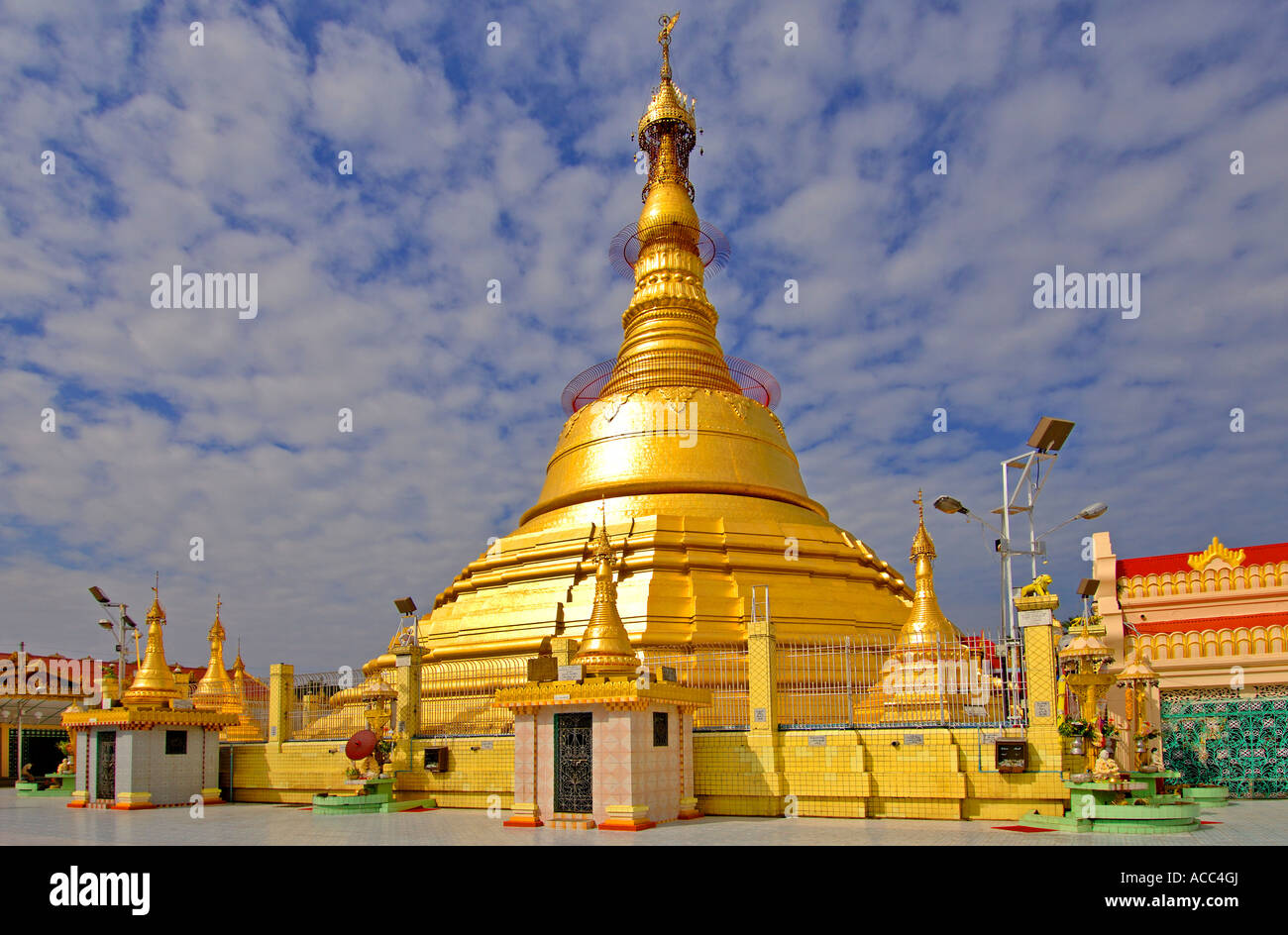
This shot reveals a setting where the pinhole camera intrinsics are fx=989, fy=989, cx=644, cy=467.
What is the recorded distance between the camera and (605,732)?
18.0 meters

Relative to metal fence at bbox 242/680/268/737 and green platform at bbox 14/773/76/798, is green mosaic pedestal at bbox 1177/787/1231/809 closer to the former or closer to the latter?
metal fence at bbox 242/680/268/737

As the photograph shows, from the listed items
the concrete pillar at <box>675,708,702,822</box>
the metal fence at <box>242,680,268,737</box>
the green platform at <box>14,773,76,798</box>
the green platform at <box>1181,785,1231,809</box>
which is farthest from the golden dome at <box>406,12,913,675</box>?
the green platform at <box>14,773,76,798</box>

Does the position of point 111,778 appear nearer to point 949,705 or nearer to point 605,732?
point 605,732

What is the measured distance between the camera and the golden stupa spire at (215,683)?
119ft

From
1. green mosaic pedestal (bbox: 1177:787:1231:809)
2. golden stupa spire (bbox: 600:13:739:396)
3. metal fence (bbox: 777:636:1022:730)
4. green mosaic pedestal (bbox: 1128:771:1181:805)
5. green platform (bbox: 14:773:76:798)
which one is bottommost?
green platform (bbox: 14:773:76:798)

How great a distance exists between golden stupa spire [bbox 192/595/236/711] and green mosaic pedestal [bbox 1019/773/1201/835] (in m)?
29.3

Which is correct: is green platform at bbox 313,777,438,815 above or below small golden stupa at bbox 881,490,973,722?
below

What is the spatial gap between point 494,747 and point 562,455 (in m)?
15.3

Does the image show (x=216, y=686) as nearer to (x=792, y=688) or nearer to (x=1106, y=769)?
(x=792, y=688)

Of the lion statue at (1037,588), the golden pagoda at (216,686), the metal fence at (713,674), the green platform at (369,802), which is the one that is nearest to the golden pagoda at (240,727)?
the golden pagoda at (216,686)

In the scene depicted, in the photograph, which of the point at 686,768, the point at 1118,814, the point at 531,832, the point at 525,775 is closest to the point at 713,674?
the point at 686,768

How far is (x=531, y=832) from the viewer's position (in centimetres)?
1744

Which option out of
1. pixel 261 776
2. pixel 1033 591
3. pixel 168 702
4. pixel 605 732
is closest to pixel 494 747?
pixel 605 732

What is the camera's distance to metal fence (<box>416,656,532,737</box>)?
24.3 meters
